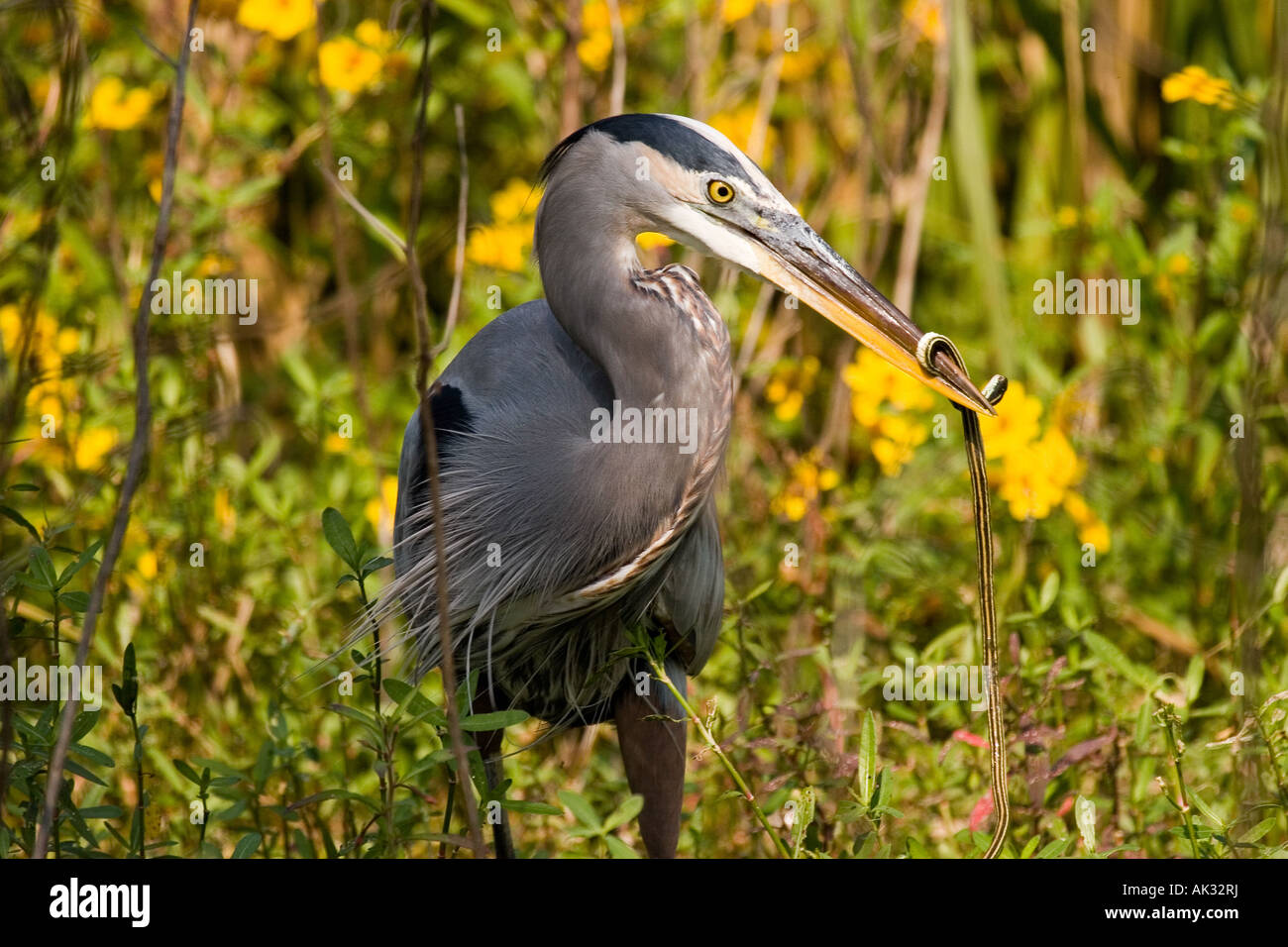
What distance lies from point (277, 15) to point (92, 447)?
4.19 feet

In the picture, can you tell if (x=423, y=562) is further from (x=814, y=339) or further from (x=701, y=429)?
(x=814, y=339)

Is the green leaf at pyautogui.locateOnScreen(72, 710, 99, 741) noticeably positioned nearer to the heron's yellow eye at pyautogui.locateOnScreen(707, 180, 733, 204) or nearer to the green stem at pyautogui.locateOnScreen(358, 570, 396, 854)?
the green stem at pyautogui.locateOnScreen(358, 570, 396, 854)

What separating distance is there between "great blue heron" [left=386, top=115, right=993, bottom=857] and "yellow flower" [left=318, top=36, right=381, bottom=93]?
4.47 feet

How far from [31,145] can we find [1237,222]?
3.09 m

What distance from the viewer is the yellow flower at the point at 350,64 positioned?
12.6 feet

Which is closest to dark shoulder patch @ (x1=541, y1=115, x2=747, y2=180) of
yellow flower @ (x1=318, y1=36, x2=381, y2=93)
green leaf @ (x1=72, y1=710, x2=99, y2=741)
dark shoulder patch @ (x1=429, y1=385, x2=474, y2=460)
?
dark shoulder patch @ (x1=429, y1=385, x2=474, y2=460)

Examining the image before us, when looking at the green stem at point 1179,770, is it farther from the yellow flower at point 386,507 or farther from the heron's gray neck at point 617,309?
the yellow flower at point 386,507

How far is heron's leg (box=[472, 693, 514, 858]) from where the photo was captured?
269 centimetres

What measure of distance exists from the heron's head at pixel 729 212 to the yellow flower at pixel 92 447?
162 cm

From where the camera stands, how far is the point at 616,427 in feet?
8.09

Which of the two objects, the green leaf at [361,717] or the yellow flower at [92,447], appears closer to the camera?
the green leaf at [361,717]

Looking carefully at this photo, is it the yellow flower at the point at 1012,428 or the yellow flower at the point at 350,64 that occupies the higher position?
the yellow flower at the point at 350,64

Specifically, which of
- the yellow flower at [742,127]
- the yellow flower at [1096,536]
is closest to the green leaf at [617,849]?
the yellow flower at [1096,536]

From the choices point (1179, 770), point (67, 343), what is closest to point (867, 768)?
point (1179, 770)
